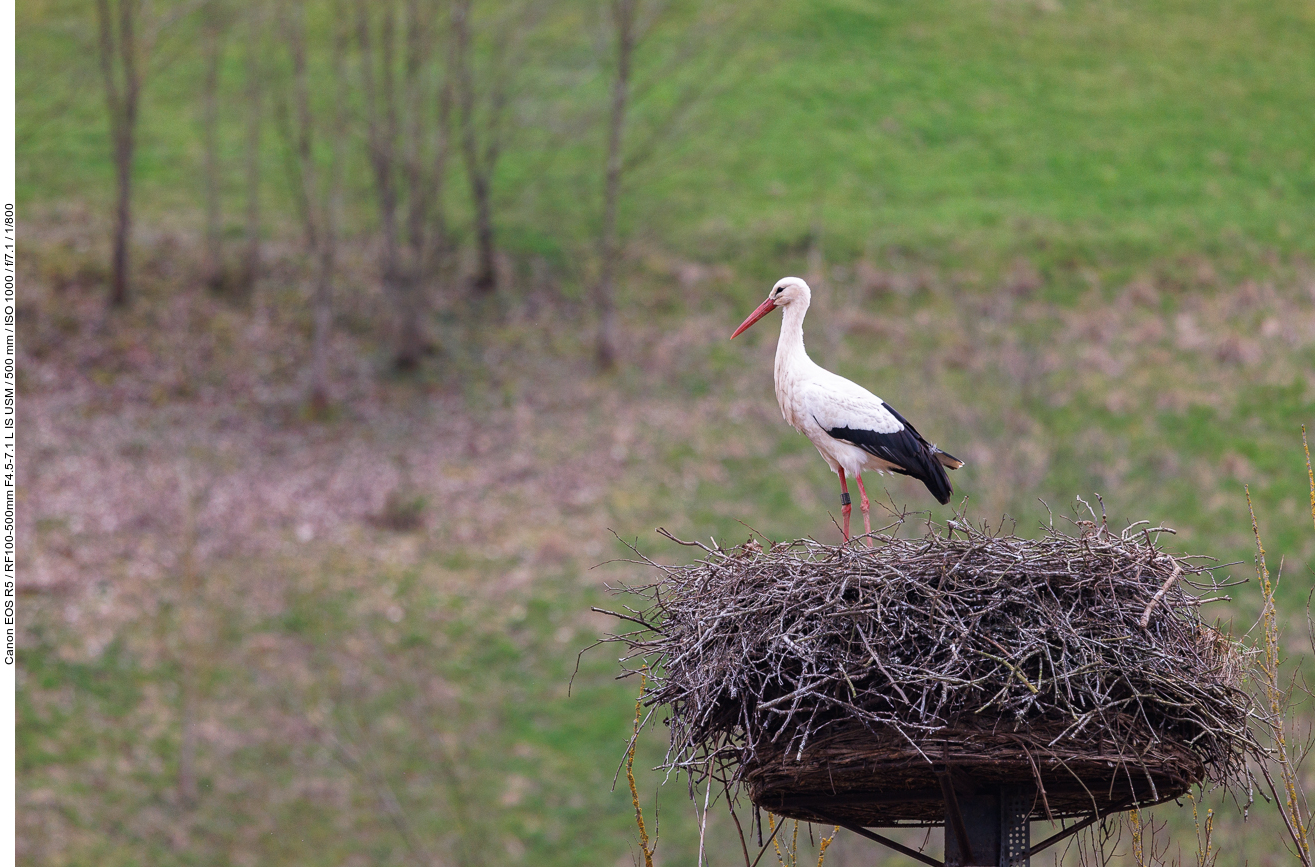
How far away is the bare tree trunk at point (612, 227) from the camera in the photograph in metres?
26.3

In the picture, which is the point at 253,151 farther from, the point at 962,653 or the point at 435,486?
the point at 962,653

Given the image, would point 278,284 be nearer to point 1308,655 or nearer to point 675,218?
point 675,218

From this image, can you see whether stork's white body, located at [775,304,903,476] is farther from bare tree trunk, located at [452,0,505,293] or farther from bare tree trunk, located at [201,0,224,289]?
bare tree trunk, located at [201,0,224,289]

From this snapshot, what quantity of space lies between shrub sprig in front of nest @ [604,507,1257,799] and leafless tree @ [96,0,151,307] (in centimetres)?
2297

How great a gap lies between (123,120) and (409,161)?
230 inches

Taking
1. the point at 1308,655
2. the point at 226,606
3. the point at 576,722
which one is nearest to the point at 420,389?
the point at 226,606

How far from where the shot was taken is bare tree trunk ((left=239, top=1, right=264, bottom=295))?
27.7 m

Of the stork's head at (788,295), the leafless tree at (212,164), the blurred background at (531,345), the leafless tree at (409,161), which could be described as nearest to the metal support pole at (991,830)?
the stork's head at (788,295)

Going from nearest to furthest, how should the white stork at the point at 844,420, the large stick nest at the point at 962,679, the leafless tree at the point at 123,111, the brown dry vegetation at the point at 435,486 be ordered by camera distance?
1. the large stick nest at the point at 962,679
2. the white stork at the point at 844,420
3. the brown dry vegetation at the point at 435,486
4. the leafless tree at the point at 123,111

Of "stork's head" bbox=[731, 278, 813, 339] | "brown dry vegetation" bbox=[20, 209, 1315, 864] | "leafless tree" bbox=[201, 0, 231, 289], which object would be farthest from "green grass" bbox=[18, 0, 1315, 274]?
"stork's head" bbox=[731, 278, 813, 339]

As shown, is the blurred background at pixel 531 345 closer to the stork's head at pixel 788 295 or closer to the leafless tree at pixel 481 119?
the leafless tree at pixel 481 119

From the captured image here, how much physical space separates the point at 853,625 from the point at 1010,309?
22509 millimetres

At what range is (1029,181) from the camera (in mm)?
32750

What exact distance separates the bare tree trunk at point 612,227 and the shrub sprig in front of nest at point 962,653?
19829mm
